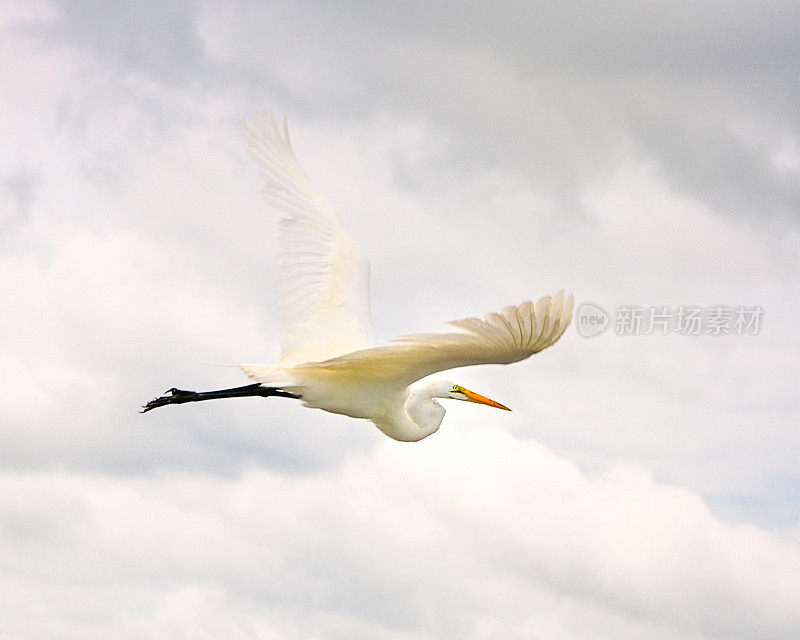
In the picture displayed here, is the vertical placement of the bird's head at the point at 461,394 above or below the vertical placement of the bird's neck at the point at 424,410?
above

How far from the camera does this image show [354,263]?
17.2 m

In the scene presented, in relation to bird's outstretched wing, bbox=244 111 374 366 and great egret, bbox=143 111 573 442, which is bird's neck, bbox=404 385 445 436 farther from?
bird's outstretched wing, bbox=244 111 374 366

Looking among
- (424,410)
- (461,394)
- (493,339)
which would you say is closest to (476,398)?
(461,394)

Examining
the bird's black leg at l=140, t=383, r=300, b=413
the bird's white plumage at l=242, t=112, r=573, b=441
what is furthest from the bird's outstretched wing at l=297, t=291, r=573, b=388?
the bird's black leg at l=140, t=383, r=300, b=413

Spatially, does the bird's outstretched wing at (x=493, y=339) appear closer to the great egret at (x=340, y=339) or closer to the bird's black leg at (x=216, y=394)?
the great egret at (x=340, y=339)

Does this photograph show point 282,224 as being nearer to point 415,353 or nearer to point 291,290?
point 291,290

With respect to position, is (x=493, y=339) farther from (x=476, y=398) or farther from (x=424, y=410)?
(x=476, y=398)

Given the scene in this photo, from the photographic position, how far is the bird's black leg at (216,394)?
1487cm

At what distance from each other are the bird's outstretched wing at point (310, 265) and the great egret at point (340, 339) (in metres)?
0.02

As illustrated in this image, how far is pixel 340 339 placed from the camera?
16.1m

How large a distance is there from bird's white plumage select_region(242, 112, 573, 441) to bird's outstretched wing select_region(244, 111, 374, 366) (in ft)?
0.05

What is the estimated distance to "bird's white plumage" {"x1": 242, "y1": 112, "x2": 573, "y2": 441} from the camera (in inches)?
400

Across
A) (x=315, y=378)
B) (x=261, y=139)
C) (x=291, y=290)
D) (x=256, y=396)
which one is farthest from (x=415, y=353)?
(x=261, y=139)

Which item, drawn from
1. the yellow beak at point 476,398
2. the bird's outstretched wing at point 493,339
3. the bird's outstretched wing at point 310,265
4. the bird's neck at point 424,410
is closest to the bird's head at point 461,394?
the yellow beak at point 476,398
